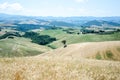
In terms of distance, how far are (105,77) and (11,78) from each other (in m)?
2.91

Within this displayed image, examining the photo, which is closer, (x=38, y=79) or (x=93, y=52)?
(x=38, y=79)

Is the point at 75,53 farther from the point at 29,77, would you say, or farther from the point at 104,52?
the point at 29,77

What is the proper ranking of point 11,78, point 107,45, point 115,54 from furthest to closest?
1. point 107,45
2. point 115,54
3. point 11,78

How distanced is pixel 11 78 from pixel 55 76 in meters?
1.19

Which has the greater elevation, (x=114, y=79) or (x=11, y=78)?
(x=11, y=78)

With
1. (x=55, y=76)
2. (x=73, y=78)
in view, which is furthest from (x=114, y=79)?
(x=55, y=76)

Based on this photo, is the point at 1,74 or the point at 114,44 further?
the point at 114,44

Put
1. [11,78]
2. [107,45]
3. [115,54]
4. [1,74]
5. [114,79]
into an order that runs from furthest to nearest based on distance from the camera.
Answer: [107,45] < [115,54] < [114,79] < [1,74] < [11,78]

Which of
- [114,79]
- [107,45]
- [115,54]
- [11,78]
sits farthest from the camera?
[107,45]

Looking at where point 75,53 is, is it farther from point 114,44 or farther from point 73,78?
point 73,78

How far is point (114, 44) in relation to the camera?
9969 centimetres

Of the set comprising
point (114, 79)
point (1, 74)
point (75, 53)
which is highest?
point (1, 74)

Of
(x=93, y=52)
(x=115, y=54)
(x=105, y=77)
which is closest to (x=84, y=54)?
(x=93, y=52)

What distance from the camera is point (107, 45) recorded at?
3910 inches
